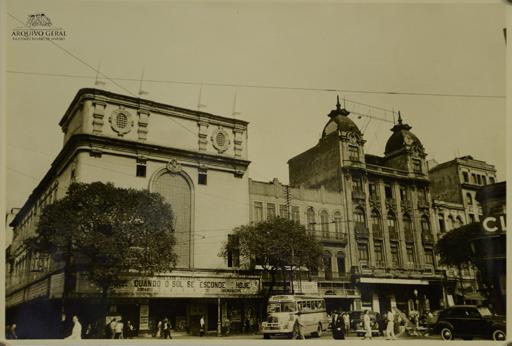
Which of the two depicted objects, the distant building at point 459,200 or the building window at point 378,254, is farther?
the building window at point 378,254

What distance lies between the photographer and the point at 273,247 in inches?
490

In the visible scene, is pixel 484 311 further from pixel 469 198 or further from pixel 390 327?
pixel 469 198

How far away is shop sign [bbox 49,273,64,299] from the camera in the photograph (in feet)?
36.8

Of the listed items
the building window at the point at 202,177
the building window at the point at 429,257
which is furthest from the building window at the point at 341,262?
Result: the building window at the point at 202,177

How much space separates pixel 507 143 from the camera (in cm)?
1161

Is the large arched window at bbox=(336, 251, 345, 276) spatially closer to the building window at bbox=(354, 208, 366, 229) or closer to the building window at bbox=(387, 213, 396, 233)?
the building window at bbox=(354, 208, 366, 229)

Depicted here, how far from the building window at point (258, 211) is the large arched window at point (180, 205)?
1.55 meters

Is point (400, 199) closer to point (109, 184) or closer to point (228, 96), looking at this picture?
point (228, 96)

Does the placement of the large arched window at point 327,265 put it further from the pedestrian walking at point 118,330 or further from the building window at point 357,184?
the pedestrian walking at point 118,330

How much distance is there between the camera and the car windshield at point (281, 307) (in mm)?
11578

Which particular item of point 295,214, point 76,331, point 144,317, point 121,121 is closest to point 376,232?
point 295,214

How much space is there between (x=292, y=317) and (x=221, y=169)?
3.95m

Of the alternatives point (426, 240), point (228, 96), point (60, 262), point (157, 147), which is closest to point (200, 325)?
point (60, 262)
